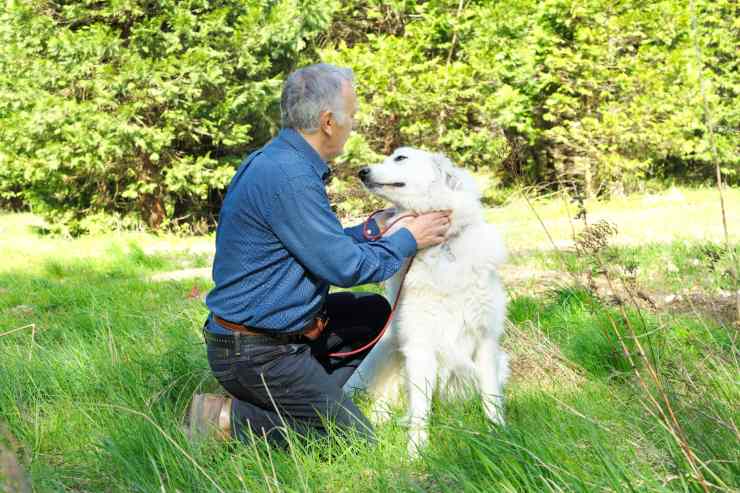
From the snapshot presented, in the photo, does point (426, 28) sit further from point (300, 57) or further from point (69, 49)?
point (69, 49)

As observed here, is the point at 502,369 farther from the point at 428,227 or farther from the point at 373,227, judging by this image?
the point at 373,227

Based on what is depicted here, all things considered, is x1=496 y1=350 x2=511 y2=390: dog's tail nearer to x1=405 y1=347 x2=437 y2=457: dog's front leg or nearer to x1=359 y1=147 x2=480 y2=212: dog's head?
x1=405 y1=347 x2=437 y2=457: dog's front leg

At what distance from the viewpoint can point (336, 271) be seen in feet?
9.18

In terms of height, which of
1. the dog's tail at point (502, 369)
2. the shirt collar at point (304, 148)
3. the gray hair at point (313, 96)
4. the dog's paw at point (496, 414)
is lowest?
the dog's tail at point (502, 369)

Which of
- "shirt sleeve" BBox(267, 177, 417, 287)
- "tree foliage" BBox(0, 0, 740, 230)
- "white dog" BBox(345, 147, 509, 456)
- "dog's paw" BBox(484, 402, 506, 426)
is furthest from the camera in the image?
"tree foliage" BBox(0, 0, 740, 230)

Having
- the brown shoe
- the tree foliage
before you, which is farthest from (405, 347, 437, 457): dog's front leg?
the tree foliage

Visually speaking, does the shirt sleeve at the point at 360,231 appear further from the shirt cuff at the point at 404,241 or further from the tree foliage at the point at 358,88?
the tree foliage at the point at 358,88

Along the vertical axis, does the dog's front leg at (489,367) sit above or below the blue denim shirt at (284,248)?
below

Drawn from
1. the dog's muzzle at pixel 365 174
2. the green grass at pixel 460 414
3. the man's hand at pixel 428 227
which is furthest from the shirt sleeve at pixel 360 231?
the green grass at pixel 460 414

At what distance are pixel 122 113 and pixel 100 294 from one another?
466 centimetres

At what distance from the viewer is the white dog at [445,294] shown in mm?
3105

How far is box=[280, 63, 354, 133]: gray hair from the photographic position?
2.94m

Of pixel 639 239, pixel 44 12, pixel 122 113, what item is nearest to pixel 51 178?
pixel 122 113

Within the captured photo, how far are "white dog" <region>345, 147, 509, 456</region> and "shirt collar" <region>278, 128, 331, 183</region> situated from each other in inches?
10.9
